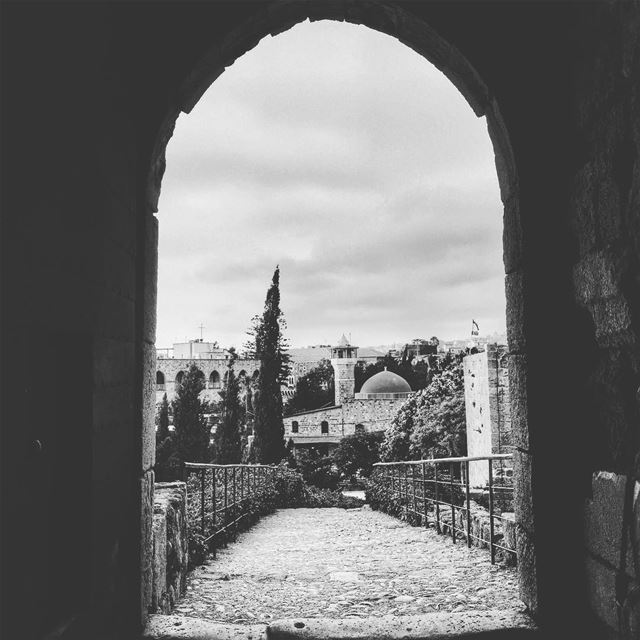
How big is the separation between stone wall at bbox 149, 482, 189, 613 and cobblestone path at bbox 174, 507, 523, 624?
11cm

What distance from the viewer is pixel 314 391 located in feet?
161

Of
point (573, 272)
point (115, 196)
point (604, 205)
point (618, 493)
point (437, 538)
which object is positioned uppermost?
point (115, 196)

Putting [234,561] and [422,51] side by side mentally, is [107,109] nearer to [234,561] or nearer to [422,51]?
[422,51]

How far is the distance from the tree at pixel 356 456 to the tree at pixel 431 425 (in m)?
5.30

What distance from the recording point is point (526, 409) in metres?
2.65

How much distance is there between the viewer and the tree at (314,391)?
157 ft

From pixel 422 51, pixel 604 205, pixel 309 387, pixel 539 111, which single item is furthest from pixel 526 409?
pixel 309 387

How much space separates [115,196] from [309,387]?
1862 inches

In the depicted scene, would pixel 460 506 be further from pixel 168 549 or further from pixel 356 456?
pixel 356 456

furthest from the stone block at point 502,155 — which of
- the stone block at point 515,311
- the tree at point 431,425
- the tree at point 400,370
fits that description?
the tree at point 400,370

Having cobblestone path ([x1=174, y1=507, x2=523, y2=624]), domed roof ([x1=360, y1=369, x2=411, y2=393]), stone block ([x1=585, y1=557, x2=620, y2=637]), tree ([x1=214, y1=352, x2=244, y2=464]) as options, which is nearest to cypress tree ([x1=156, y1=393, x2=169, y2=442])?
tree ([x1=214, y1=352, x2=244, y2=464])

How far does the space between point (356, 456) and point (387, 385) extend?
15.7 meters

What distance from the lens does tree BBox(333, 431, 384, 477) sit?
25.9m

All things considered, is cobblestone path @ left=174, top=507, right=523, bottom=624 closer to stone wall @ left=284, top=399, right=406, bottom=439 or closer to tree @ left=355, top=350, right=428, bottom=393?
stone wall @ left=284, top=399, right=406, bottom=439
